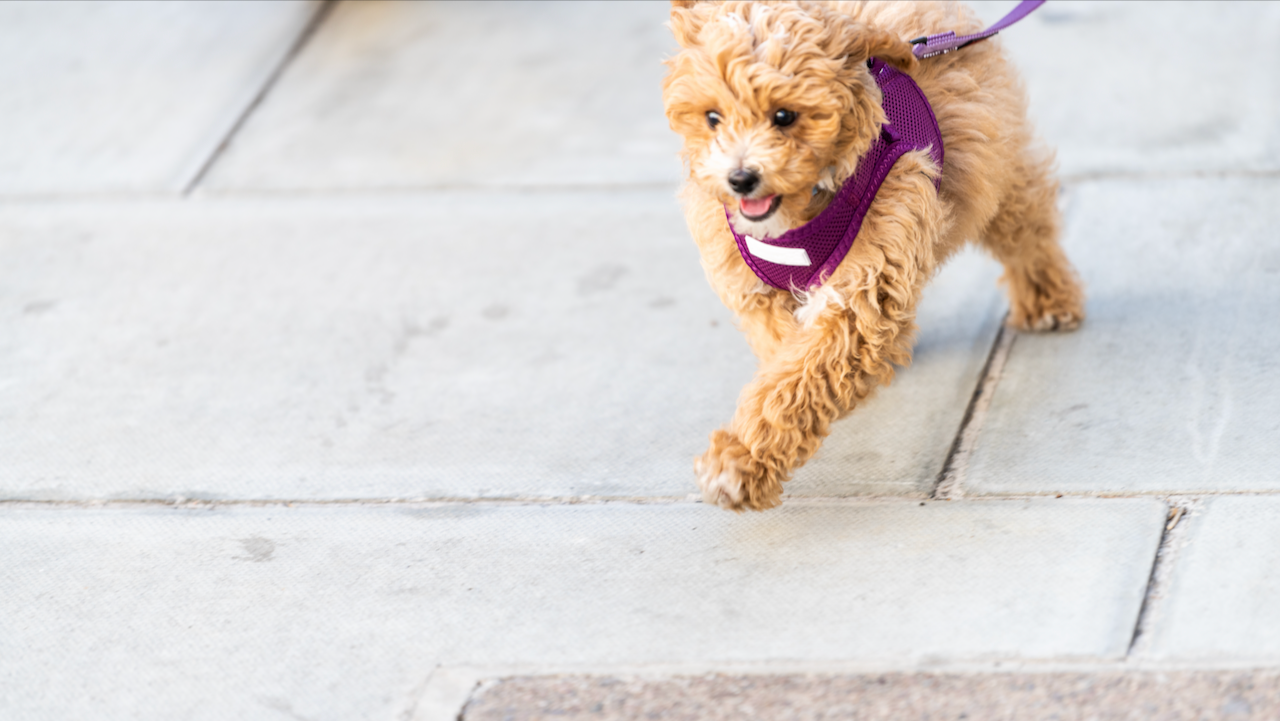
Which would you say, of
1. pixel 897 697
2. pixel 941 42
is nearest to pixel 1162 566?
pixel 897 697

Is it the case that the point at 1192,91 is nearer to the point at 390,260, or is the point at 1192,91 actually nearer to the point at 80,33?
the point at 390,260

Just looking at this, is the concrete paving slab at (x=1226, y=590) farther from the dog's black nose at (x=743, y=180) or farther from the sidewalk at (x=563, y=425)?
the dog's black nose at (x=743, y=180)

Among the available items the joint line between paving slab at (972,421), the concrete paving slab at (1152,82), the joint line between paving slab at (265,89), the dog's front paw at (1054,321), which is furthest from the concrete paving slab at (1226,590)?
the joint line between paving slab at (265,89)

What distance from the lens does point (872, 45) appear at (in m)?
2.84

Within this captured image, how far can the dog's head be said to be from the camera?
2703mm

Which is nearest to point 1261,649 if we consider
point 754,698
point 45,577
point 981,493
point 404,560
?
point 981,493

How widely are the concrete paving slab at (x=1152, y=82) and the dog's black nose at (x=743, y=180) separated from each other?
9.04ft

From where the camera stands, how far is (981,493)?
3225 millimetres

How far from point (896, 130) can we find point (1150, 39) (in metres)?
A: 3.52

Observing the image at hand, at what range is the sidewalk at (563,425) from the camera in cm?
274

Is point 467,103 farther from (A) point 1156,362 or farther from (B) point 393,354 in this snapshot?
(A) point 1156,362

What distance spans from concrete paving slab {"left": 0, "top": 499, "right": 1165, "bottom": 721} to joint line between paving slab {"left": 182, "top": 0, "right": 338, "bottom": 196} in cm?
254

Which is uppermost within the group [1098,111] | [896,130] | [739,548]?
[896,130]

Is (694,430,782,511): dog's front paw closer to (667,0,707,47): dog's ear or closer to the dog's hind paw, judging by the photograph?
the dog's hind paw
